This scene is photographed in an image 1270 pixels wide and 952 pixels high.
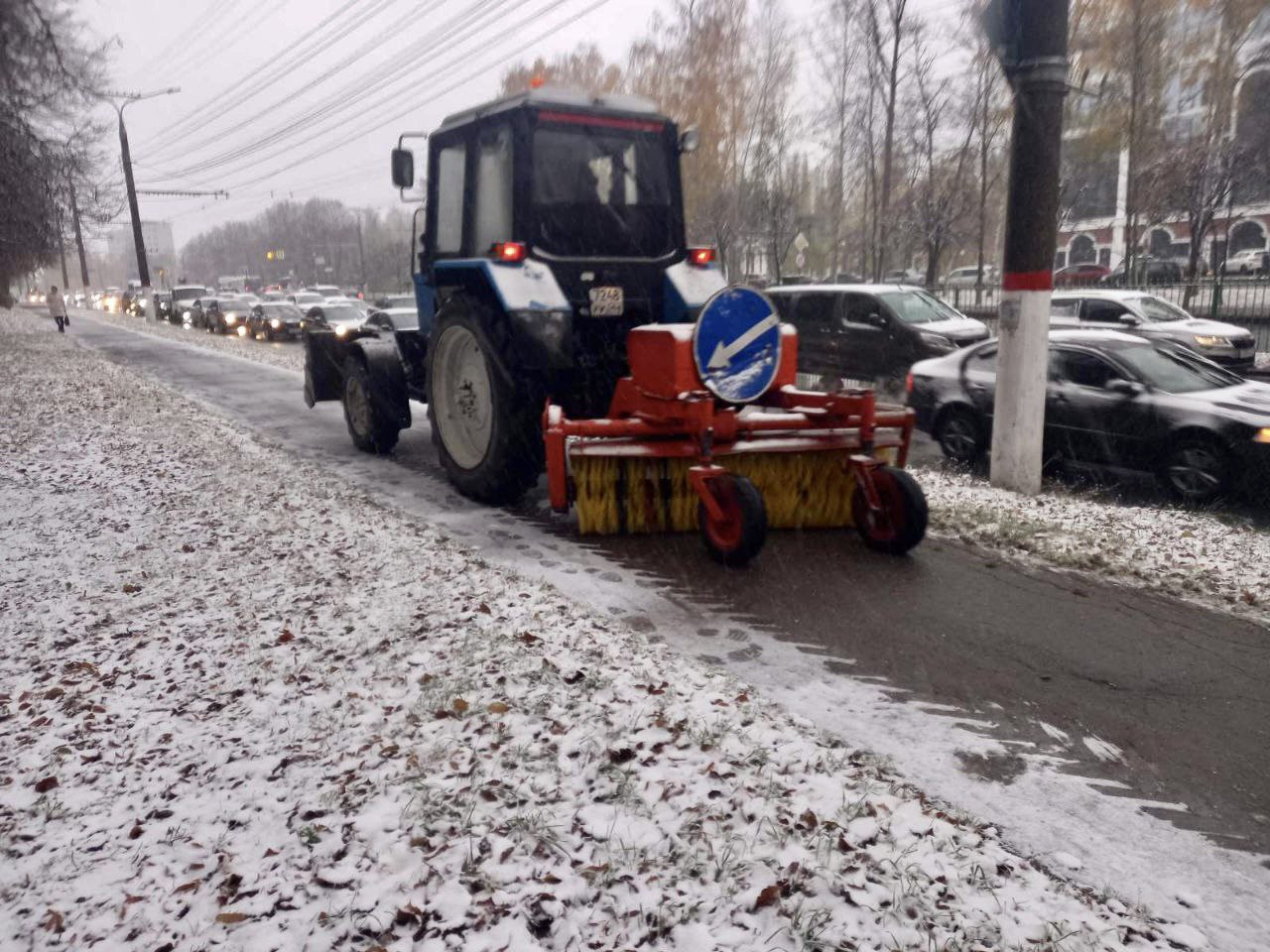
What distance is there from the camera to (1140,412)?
807cm

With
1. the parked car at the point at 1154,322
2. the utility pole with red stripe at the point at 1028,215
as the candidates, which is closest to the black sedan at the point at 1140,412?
the utility pole with red stripe at the point at 1028,215

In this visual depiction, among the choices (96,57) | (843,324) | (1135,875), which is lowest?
(1135,875)

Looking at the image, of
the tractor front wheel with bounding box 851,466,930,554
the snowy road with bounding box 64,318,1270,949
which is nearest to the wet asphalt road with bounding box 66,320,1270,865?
the snowy road with bounding box 64,318,1270,949

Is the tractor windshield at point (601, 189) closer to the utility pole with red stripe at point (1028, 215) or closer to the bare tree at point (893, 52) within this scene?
the utility pole with red stripe at point (1028, 215)

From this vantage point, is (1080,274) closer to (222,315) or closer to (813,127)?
(813,127)

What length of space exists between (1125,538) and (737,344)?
2.91 metres

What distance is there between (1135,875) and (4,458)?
10.4 m

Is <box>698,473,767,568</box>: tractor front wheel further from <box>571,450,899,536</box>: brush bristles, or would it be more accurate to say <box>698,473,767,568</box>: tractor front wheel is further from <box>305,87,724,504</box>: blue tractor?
<box>305,87,724,504</box>: blue tractor

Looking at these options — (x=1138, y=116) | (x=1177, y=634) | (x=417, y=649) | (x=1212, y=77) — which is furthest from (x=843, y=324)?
(x=1212, y=77)

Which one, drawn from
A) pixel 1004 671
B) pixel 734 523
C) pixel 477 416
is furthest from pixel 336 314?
pixel 1004 671

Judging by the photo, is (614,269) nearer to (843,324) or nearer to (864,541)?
(864,541)

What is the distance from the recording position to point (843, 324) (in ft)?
48.4

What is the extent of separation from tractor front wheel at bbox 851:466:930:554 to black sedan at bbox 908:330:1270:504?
10.4 ft

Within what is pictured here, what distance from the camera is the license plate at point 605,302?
7156 millimetres
